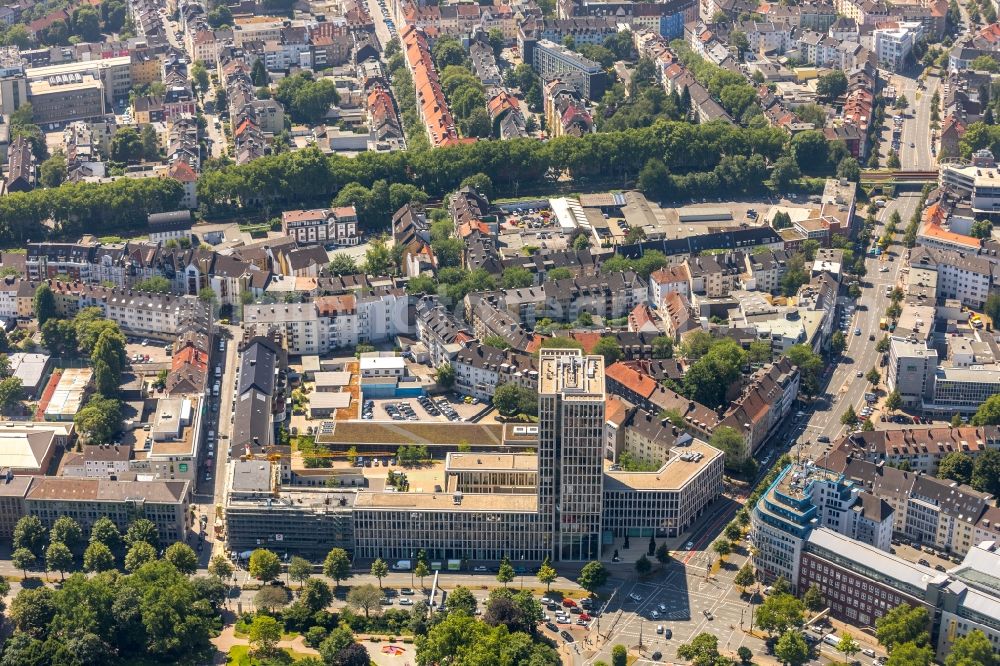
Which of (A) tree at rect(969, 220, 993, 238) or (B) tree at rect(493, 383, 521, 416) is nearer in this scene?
(B) tree at rect(493, 383, 521, 416)

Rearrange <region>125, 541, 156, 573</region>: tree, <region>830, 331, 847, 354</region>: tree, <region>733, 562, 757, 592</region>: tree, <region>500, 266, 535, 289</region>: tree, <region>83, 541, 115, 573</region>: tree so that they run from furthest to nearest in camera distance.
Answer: <region>500, 266, 535, 289</region>: tree < <region>830, 331, 847, 354</region>: tree < <region>83, 541, 115, 573</region>: tree < <region>125, 541, 156, 573</region>: tree < <region>733, 562, 757, 592</region>: tree

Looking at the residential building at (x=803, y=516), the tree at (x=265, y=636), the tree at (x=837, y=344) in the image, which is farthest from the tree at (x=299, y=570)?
the tree at (x=837, y=344)

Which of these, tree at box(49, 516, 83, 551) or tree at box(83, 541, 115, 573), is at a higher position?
tree at box(49, 516, 83, 551)

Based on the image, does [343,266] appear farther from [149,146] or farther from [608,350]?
[149,146]

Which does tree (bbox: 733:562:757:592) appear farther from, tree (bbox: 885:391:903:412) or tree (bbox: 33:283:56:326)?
tree (bbox: 33:283:56:326)

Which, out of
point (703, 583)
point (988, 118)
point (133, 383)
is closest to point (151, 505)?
point (133, 383)

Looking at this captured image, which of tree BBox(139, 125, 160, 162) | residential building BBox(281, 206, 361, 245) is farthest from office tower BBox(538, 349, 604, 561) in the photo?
tree BBox(139, 125, 160, 162)
